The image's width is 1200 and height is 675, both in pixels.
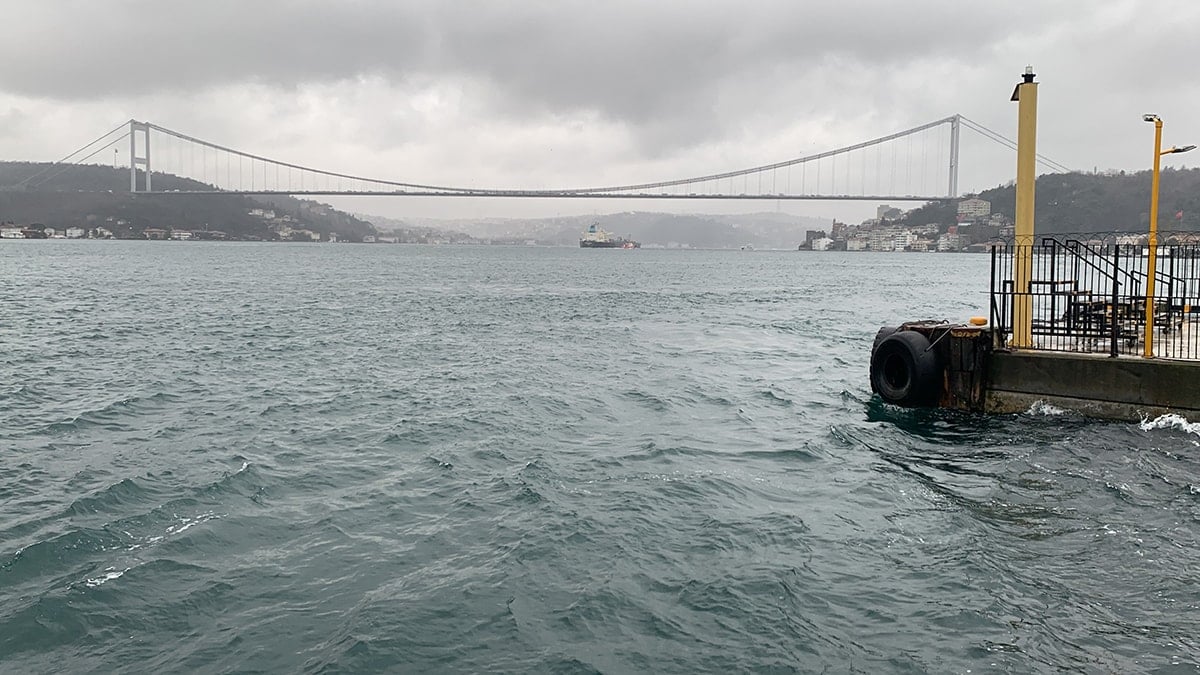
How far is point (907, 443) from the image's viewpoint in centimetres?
1337

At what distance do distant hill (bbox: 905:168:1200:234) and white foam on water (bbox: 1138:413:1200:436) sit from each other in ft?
305

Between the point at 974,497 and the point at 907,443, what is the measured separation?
3.07m

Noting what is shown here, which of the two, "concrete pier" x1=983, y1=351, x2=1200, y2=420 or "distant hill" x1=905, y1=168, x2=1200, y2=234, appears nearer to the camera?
"concrete pier" x1=983, y1=351, x2=1200, y2=420

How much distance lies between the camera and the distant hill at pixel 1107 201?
10344cm

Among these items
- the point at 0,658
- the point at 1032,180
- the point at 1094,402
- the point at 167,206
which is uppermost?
the point at 167,206

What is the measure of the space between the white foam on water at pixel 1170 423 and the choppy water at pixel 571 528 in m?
0.04

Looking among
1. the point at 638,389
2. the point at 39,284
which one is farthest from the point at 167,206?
the point at 638,389

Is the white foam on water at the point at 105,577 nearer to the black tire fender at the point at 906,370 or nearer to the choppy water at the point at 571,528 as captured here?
the choppy water at the point at 571,528

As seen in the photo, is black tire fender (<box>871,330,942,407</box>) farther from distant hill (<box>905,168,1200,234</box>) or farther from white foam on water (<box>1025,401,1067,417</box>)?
distant hill (<box>905,168,1200,234</box>)

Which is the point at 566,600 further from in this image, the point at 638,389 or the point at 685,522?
the point at 638,389

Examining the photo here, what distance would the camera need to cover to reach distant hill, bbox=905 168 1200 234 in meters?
103

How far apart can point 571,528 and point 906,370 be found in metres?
8.27

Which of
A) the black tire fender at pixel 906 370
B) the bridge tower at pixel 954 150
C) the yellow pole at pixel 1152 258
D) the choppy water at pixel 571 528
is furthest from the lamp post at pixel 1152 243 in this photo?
the bridge tower at pixel 954 150

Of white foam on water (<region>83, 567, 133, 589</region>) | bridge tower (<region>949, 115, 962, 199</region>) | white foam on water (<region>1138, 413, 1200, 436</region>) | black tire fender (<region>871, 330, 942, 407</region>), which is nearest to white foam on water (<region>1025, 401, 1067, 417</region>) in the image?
white foam on water (<region>1138, 413, 1200, 436</region>)
